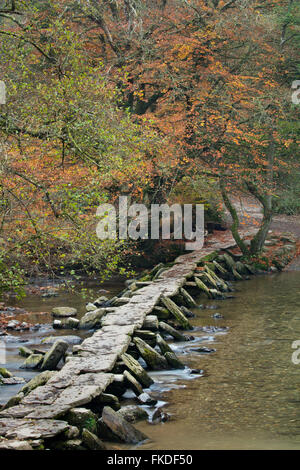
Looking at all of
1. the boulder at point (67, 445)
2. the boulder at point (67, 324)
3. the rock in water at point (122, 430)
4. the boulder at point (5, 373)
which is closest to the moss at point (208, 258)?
the boulder at point (67, 324)

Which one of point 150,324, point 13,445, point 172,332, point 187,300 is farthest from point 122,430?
point 187,300

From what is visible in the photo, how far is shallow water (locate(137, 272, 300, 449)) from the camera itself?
761 cm

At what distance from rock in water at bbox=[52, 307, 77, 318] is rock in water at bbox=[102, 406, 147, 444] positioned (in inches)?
339

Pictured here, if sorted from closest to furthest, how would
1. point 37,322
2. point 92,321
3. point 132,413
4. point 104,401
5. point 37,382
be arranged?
point 132,413, point 104,401, point 37,382, point 92,321, point 37,322

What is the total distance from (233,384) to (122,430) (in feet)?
9.86

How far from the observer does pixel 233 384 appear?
9922 millimetres

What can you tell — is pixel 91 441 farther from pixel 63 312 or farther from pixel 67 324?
pixel 63 312

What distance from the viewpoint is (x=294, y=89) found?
2384cm

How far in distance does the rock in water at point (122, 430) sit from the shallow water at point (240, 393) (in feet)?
0.55

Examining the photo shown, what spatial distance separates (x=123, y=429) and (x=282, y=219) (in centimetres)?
2684

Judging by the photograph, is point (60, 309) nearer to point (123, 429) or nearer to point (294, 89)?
point (123, 429)

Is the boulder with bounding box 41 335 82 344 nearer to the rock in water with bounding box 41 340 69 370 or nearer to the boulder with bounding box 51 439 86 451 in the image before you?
the rock in water with bounding box 41 340 69 370

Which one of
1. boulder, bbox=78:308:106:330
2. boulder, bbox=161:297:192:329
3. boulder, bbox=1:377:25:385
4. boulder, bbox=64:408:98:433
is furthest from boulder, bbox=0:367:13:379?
boulder, bbox=161:297:192:329

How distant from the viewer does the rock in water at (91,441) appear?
23.4 feet
